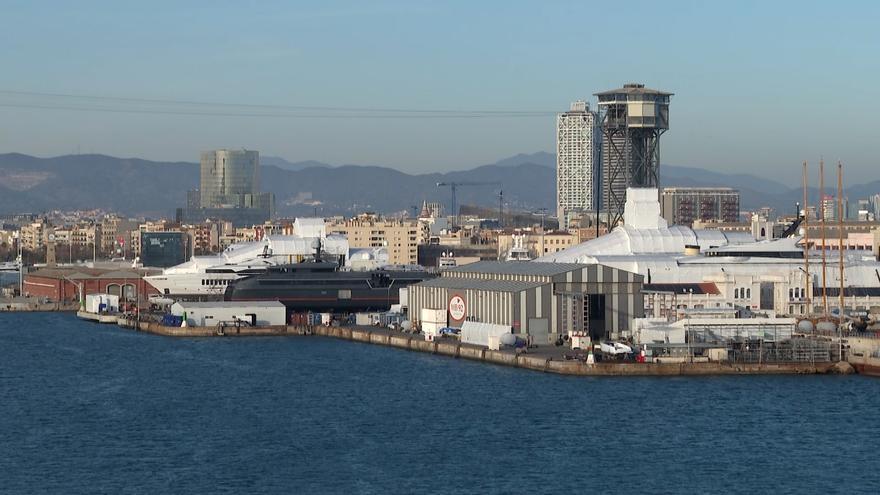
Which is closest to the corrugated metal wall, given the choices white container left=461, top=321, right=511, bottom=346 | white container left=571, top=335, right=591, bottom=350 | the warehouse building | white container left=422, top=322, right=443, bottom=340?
the warehouse building

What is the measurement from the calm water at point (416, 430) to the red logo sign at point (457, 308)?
20.9 ft

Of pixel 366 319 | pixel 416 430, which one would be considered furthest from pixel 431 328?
pixel 416 430

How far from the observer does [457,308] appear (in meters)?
56.8

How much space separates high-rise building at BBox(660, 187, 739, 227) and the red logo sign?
325 ft

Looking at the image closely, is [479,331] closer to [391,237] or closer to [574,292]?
[574,292]

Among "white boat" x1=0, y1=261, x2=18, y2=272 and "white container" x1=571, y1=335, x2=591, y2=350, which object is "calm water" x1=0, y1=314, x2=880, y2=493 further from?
"white boat" x1=0, y1=261, x2=18, y2=272

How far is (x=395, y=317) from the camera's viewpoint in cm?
6262

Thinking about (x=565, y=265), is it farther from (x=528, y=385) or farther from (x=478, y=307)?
(x=528, y=385)

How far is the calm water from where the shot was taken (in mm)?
30141

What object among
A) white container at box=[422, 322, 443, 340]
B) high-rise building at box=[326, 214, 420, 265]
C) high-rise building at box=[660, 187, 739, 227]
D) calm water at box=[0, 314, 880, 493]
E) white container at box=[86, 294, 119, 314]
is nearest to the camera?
calm water at box=[0, 314, 880, 493]

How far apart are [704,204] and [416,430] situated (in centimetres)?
12907

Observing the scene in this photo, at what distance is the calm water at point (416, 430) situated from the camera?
98.9ft

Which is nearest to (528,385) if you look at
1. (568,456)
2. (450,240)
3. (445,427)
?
(445,427)

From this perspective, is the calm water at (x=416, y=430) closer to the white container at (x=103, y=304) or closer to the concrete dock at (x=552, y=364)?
the concrete dock at (x=552, y=364)
